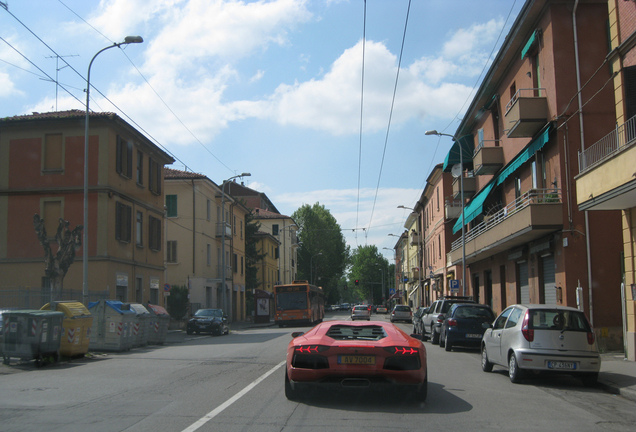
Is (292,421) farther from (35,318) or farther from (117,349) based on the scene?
(117,349)

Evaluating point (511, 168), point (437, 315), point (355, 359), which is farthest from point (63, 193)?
point (355, 359)

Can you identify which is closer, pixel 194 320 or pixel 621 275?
pixel 621 275

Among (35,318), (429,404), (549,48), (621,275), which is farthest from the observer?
(549,48)

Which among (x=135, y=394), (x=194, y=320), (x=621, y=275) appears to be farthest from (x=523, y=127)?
(x=194, y=320)

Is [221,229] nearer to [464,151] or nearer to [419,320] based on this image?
[464,151]

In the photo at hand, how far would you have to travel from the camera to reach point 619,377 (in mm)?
11516

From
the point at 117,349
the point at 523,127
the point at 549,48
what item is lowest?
the point at 117,349

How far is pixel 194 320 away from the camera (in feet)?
98.8

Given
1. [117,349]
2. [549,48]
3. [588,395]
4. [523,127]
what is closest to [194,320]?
[117,349]

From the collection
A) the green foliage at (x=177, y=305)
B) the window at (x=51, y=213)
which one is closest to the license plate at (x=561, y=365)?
the window at (x=51, y=213)

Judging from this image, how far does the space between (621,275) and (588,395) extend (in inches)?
379

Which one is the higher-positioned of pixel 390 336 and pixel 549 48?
pixel 549 48

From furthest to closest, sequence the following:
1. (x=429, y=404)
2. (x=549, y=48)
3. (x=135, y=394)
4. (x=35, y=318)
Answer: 1. (x=549, y=48)
2. (x=35, y=318)
3. (x=135, y=394)
4. (x=429, y=404)

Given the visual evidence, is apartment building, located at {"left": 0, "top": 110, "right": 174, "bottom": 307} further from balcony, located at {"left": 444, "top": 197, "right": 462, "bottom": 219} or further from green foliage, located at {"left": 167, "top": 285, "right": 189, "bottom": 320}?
balcony, located at {"left": 444, "top": 197, "right": 462, "bottom": 219}
